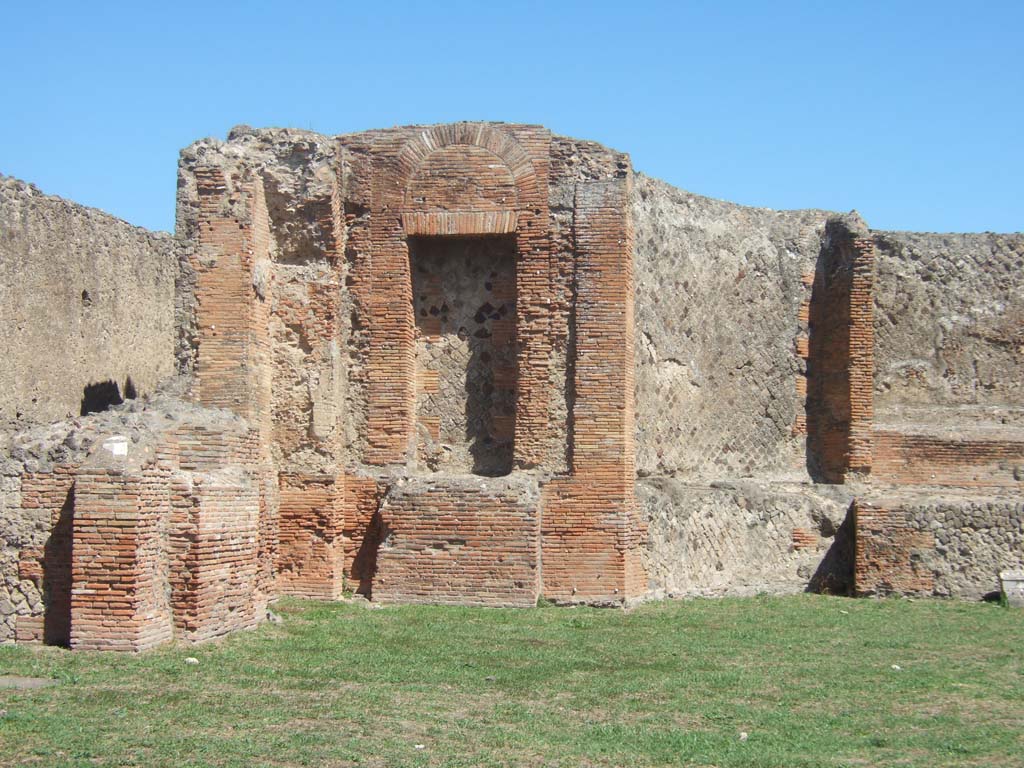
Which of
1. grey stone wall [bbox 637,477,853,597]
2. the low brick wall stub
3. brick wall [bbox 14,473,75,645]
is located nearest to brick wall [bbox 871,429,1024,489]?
grey stone wall [bbox 637,477,853,597]

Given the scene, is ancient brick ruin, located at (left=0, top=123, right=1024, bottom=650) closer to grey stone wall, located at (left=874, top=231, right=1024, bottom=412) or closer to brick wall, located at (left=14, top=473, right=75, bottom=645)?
brick wall, located at (left=14, top=473, right=75, bottom=645)

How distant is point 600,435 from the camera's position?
38.5 ft

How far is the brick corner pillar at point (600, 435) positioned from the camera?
11562 mm

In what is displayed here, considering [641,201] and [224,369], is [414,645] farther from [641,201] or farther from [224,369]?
[641,201]

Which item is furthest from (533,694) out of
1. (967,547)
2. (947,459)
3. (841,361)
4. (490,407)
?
(947,459)

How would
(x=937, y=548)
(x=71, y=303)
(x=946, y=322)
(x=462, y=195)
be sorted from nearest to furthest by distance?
1. (x=462, y=195)
2. (x=937, y=548)
3. (x=71, y=303)
4. (x=946, y=322)

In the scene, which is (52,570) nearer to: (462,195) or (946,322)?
(462,195)

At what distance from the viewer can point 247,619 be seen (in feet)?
31.7

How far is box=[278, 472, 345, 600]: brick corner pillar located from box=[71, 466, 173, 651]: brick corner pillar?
9.53ft

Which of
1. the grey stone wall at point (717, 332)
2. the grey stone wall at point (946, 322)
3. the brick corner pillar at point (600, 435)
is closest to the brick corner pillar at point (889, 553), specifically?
the grey stone wall at point (717, 332)

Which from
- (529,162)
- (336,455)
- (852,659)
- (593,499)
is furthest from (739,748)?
(529,162)

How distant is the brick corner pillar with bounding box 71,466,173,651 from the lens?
8500 millimetres

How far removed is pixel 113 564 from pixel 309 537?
325 cm

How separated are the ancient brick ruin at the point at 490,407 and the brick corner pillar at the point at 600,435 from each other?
0.03m
